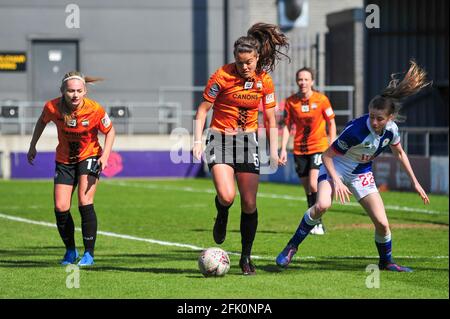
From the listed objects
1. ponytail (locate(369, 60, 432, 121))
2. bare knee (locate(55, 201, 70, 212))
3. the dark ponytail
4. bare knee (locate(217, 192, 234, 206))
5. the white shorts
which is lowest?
bare knee (locate(55, 201, 70, 212))

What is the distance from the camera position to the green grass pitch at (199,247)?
30.6ft

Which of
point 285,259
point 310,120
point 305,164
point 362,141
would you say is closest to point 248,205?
point 285,259

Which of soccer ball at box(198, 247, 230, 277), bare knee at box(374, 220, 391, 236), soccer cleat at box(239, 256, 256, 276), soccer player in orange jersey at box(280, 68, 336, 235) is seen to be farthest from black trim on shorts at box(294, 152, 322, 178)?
soccer ball at box(198, 247, 230, 277)

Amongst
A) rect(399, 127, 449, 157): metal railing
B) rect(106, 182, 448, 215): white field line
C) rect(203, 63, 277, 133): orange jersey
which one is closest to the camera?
rect(203, 63, 277, 133): orange jersey

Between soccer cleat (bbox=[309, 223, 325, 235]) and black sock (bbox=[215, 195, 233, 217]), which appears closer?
black sock (bbox=[215, 195, 233, 217])

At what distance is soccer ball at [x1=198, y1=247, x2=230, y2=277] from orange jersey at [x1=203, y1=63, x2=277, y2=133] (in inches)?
48.5

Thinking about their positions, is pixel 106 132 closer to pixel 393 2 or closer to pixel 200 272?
pixel 200 272

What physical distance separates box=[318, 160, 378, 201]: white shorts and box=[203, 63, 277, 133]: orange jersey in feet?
3.22

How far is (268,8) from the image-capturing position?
36531mm

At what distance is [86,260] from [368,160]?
10.1 ft

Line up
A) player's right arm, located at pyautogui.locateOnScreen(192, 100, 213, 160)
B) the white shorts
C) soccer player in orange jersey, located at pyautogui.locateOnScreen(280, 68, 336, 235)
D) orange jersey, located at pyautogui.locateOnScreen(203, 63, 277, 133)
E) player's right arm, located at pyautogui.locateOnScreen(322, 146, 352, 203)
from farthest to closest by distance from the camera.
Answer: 1. soccer player in orange jersey, located at pyautogui.locateOnScreen(280, 68, 336, 235)
2. the white shorts
3. orange jersey, located at pyautogui.locateOnScreen(203, 63, 277, 133)
4. player's right arm, located at pyautogui.locateOnScreen(192, 100, 213, 160)
5. player's right arm, located at pyautogui.locateOnScreen(322, 146, 352, 203)

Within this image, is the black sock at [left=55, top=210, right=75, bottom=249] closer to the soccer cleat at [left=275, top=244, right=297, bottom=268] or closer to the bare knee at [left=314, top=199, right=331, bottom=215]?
the soccer cleat at [left=275, top=244, right=297, bottom=268]

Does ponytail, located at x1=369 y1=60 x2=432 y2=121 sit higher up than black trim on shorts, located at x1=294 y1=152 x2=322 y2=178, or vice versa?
ponytail, located at x1=369 y1=60 x2=432 y2=121

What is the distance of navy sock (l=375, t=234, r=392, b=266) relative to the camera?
35.2ft
